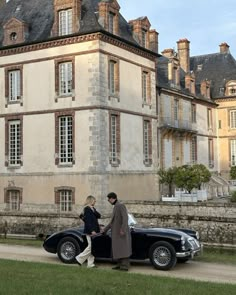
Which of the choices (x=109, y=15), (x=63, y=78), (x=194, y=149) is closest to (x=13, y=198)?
(x=63, y=78)

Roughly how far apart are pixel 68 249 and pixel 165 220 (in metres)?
7.36

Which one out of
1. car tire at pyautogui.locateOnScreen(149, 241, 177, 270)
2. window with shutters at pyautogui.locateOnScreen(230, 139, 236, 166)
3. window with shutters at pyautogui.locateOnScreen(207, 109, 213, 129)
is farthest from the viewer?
window with shutters at pyautogui.locateOnScreen(230, 139, 236, 166)

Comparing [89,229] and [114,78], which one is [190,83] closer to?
[114,78]

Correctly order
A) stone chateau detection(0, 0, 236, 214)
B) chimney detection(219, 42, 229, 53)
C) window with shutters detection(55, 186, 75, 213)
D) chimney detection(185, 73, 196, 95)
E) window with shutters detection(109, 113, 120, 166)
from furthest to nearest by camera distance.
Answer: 1. chimney detection(219, 42, 229, 53)
2. chimney detection(185, 73, 196, 95)
3. window with shutters detection(109, 113, 120, 166)
4. window with shutters detection(55, 186, 75, 213)
5. stone chateau detection(0, 0, 236, 214)

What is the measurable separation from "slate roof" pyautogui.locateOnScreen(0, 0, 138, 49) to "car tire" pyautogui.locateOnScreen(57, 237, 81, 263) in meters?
14.3

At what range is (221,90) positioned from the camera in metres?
47.2

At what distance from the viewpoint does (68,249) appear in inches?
474

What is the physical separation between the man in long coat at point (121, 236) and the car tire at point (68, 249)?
1.43 meters

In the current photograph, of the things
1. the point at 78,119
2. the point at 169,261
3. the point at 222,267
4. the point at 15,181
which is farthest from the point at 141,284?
the point at 15,181

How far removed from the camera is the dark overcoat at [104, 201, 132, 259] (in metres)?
10.8

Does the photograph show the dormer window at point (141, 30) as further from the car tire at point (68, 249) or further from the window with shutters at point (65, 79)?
the car tire at point (68, 249)

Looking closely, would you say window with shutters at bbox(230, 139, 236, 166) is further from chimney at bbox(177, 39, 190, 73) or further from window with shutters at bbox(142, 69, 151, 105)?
window with shutters at bbox(142, 69, 151, 105)

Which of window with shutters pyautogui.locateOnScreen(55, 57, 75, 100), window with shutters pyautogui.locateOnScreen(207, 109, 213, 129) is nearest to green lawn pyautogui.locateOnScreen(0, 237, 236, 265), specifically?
window with shutters pyautogui.locateOnScreen(55, 57, 75, 100)

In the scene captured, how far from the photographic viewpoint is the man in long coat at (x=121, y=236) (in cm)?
1076
